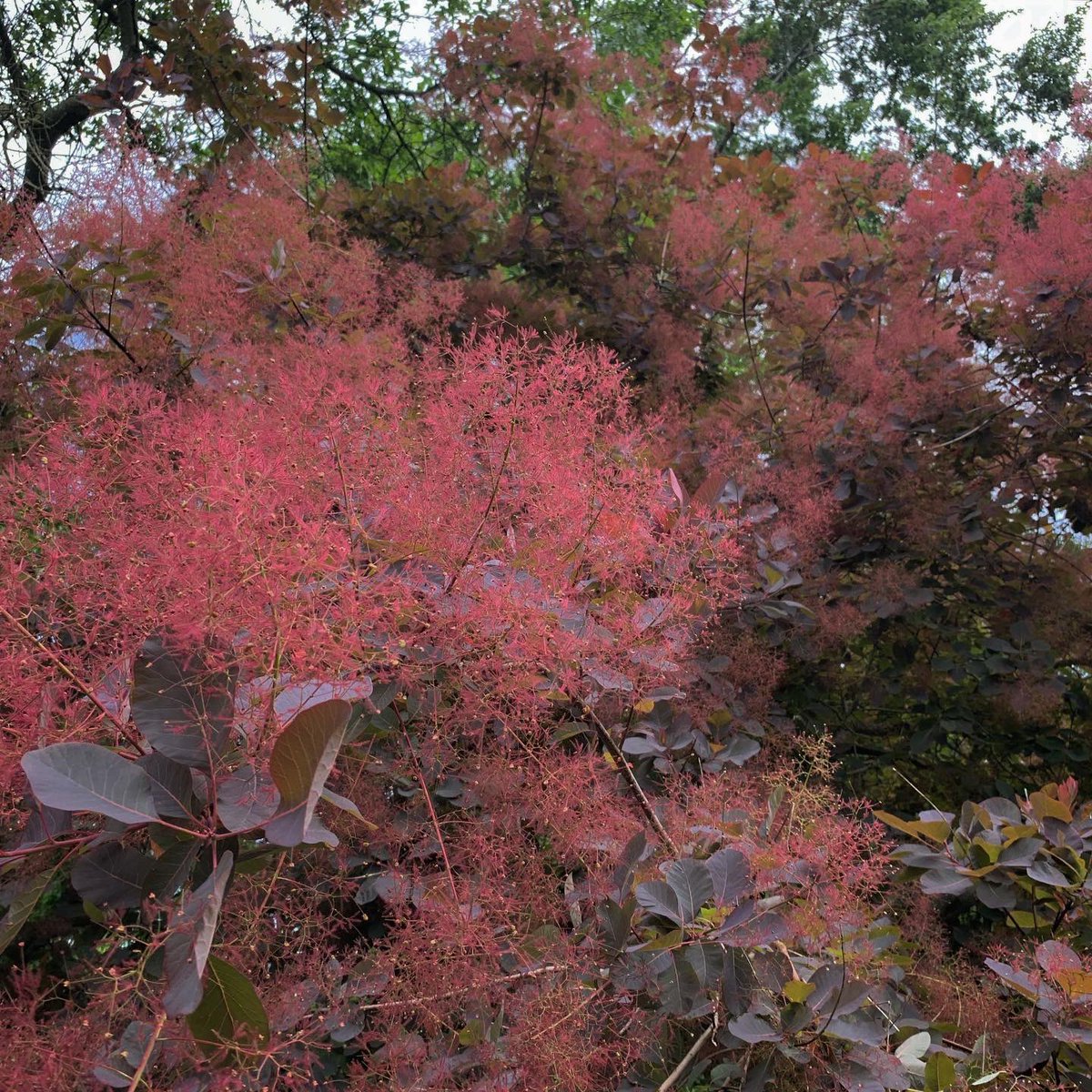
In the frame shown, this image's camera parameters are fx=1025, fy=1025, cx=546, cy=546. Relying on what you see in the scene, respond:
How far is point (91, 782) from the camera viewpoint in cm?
93

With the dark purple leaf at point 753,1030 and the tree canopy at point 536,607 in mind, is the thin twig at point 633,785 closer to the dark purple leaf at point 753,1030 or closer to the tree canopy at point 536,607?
the tree canopy at point 536,607

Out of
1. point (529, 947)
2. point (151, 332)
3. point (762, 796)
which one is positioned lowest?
point (762, 796)

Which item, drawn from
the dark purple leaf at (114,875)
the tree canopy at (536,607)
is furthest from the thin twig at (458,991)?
the dark purple leaf at (114,875)

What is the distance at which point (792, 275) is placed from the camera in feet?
11.4

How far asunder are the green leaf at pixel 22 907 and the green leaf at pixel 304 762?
33 centimetres

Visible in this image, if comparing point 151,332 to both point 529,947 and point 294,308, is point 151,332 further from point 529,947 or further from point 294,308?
point 529,947

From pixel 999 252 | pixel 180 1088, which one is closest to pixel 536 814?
pixel 180 1088

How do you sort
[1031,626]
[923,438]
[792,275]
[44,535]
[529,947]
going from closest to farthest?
[529,947] → [44,535] → [1031,626] → [923,438] → [792,275]

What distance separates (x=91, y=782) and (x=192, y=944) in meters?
0.17

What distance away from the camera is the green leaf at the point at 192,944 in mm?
836

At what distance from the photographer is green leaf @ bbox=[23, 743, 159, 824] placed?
0.89 m

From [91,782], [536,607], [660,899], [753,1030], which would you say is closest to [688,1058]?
[753,1030]

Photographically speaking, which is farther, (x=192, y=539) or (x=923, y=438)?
(x=923, y=438)

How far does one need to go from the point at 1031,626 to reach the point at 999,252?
1.16 meters
